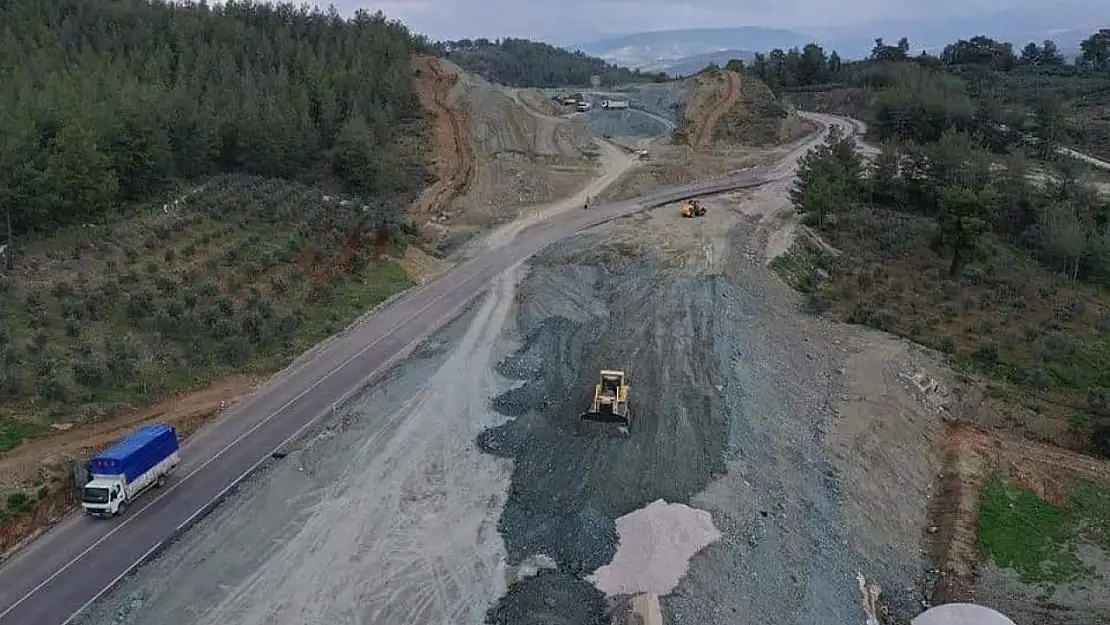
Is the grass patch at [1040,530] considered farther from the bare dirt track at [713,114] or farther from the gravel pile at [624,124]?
the gravel pile at [624,124]

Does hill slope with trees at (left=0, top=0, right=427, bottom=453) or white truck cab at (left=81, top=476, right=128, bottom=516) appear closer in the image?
white truck cab at (left=81, top=476, right=128, bottom=516)

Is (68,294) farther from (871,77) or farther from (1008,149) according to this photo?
(871,77)

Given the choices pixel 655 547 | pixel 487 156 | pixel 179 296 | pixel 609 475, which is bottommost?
pixel 655 547

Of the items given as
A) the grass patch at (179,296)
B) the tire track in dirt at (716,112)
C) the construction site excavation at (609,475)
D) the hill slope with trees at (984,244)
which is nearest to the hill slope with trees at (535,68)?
the tire track in dirt at (716,112)

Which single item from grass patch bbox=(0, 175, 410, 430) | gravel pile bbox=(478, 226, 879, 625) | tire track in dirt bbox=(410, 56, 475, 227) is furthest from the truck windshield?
tire track in dirt bbox=(410, 56, 475, 227)

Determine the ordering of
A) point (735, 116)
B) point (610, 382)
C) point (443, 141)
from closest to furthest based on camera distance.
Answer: point (610, 382), point (443, 141), point (735, 116)

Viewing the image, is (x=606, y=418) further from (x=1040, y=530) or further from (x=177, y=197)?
(x=177, y=197)

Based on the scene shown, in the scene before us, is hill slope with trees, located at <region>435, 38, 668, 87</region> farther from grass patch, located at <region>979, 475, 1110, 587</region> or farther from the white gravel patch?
the white gravel patch

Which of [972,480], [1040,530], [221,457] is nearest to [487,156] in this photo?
[221,457]
